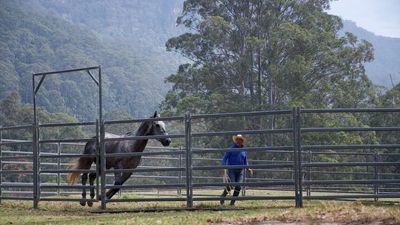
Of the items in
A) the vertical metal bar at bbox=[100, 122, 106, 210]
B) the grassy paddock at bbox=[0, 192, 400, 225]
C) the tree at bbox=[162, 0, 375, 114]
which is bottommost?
the grassy paddock at bbox=[0, 192, 400, 225]

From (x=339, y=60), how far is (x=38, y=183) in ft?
104

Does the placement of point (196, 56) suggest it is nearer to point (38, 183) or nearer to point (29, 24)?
point (38, 183)

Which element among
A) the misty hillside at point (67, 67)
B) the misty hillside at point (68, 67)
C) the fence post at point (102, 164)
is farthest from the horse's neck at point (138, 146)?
the misty hillside at point (67, 67)

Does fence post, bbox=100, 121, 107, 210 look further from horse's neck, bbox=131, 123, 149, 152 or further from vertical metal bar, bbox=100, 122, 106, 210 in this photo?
horse's neck, bbox=131, 123, 149, 152

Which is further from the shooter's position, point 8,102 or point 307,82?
point 8,102

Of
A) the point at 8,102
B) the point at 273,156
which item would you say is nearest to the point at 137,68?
the point at 8,102

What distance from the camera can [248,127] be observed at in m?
43.3

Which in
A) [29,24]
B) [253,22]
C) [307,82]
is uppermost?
[29,24]

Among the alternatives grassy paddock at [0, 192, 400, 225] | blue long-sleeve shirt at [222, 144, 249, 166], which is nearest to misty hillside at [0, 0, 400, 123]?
blue long-sleeve shirt at [222, 144, 249, 166]

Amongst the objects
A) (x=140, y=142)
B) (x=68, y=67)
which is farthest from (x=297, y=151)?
(x=68, y=67)

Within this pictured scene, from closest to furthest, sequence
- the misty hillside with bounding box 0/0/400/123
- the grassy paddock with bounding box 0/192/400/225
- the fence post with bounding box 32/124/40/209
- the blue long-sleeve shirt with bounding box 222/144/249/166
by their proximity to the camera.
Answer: the grassy paddock with bounding box 0/192/400/225, the blue long-sleeve shirt with bounding box 222/144/249/166, the fence post with bounding box 32/124/40/209, the misty hillside with bounding box 0/0/400/123

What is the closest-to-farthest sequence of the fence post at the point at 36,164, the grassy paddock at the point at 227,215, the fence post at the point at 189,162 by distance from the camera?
the grassy paddock at the point at 227,215, the fence post at the point at 189,162, the fence post at the point at 36,164

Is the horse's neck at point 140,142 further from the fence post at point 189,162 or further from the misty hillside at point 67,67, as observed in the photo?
the misty hillside at point 67,67

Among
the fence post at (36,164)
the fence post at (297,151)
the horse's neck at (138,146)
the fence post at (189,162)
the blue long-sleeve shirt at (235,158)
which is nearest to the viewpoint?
the fence post at (297,151)
